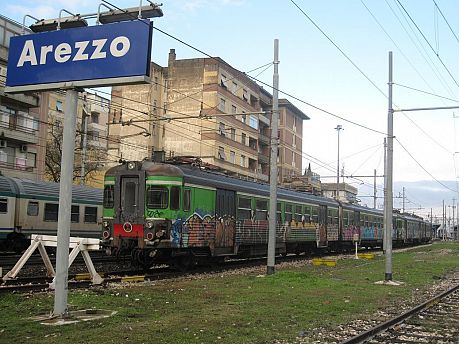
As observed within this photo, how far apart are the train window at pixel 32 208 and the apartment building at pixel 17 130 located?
16.8 meters

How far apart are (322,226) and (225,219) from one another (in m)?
12.5

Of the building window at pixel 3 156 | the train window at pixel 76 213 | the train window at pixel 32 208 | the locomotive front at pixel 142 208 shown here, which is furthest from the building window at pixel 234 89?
the locomotive front at pixel 142 208

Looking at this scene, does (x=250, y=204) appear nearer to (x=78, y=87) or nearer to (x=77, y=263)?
(x=77, y=263)

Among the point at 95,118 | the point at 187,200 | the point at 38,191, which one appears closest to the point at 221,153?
the point at 95,118

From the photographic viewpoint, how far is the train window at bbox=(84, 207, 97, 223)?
30.3 metres

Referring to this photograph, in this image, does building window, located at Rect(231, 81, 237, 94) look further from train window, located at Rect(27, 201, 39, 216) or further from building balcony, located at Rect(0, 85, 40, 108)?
train window, located at Rect(27, 201, 39, 216)

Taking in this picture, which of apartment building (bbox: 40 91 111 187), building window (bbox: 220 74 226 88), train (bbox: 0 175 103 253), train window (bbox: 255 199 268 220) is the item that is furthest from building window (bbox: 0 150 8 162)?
train window (bbox: 255 199 268 220)

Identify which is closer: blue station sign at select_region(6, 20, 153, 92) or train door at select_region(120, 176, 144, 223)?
blue station sign at select_region(6, 20, 153, 92)

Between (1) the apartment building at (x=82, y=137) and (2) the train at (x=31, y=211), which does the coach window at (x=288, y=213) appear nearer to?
(2) the train at (x=31, y=211)

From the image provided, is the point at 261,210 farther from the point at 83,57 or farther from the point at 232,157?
the point at 232,157

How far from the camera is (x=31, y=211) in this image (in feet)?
89.4

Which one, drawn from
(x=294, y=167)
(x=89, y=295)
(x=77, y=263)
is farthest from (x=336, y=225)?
(x=294, y=167)

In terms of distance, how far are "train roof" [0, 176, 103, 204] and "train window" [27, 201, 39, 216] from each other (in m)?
0.34

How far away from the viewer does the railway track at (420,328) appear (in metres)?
8.59
